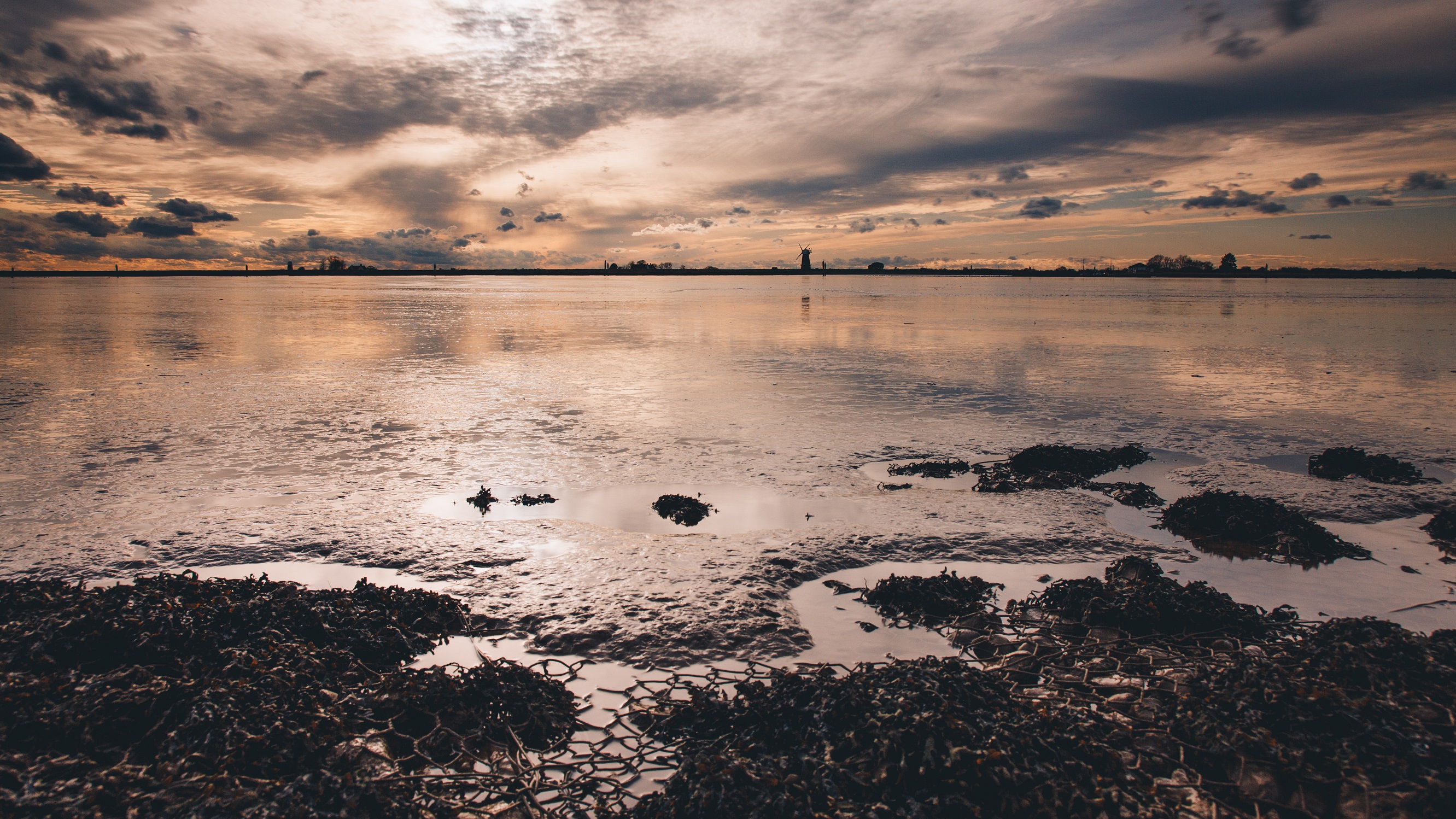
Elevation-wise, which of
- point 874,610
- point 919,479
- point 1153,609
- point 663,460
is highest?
point 663,460

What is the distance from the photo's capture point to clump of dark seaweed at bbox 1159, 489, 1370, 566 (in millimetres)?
4961

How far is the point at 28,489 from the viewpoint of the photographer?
19.7 feet

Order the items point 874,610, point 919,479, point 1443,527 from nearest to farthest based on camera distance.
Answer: point 874,610 < point 1443,527 < point 919,479

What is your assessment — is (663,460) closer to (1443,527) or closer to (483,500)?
(483,500)

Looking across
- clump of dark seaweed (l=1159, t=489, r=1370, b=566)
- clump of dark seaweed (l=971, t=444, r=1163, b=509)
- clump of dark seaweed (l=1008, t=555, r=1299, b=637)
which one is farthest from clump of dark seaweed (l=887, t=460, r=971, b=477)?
clump of dark seaweed (l=1008, t=555, r=1299, b=637)

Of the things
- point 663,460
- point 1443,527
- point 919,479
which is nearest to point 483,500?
point 663,460

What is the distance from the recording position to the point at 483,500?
5.92 metres

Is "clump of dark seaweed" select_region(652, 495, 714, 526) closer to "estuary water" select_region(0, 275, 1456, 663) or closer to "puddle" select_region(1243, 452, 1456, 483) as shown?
"estuary water" select_region(0, 275, 1456, 663)

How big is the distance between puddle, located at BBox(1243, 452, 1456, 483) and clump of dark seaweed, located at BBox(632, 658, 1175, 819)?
595 centimetres

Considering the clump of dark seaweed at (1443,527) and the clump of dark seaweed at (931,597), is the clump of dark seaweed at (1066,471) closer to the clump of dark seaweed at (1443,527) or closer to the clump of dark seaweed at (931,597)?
the clump of dark seaweed at (1443,527)

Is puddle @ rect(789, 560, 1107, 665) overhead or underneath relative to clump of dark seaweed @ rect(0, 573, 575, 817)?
underneath

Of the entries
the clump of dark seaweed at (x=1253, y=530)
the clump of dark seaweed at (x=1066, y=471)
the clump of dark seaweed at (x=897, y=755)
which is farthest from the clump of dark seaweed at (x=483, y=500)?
the clump of dark seaweed at (x=1253, y=530)

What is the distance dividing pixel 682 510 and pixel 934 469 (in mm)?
2796

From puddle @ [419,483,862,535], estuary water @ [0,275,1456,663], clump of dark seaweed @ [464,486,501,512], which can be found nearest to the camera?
estuary water @ [0,275,1456,663]
